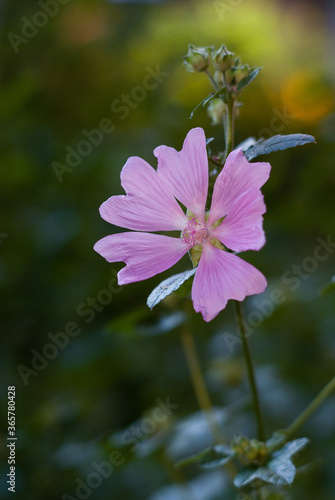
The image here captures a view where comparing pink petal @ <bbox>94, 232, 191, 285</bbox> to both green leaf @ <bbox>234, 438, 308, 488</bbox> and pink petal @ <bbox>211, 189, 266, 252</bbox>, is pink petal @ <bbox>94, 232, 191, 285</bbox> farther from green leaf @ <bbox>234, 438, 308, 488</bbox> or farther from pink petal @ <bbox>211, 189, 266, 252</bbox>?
green leaf @ <bbox>234, 438, 308, 488</bbox>

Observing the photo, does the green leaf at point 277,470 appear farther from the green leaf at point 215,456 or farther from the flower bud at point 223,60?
the flower bud at point 223,60

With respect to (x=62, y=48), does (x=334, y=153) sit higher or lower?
lower

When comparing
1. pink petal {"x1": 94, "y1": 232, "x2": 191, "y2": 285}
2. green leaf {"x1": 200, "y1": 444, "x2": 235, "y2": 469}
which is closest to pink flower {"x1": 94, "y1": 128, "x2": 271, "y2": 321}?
pink petal {"x1": 94, "y1": 232, "x2": 191, "y2": 285}

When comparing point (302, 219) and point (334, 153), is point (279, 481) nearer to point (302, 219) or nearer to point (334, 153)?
point (302, 219)

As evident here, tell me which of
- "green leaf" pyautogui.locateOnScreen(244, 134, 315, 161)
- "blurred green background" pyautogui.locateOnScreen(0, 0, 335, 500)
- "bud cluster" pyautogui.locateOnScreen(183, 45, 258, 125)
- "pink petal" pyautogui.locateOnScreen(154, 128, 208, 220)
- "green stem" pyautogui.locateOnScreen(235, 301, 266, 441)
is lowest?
"green stem" pyautogui.locateOnScreen(235, 301, 266, 441)

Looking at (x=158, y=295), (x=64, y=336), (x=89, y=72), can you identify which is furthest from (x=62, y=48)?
(x=158, y=295)

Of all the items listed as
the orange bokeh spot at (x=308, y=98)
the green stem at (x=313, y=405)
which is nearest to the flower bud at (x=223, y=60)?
the green stem at (x=313, y=405)

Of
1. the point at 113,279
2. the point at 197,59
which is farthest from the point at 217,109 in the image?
the point at 113,279

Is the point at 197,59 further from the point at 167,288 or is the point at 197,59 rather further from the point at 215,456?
the point at 215,456
